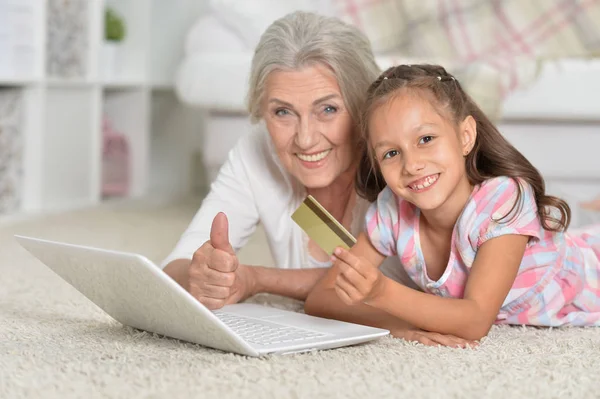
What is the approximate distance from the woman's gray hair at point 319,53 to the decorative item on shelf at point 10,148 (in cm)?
138

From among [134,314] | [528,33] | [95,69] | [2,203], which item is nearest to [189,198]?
[95,69]

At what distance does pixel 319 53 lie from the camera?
1.46 meters

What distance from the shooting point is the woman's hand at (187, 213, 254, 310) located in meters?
1.25

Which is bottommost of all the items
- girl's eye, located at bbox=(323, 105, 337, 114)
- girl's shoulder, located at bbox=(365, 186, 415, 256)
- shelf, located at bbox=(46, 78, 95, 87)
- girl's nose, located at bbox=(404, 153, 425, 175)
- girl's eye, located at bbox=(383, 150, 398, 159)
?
girl's shoulder, located at bbox=(365, 186, 415, 256)

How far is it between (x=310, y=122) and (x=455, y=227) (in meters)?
0.30

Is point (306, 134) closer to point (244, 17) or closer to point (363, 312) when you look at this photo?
point (363, 312)

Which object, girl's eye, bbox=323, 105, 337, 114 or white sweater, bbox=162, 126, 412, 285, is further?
white sweater, bbox=162, 126, 412, 285

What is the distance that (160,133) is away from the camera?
3.88m

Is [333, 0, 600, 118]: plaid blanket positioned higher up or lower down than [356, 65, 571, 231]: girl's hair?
higher up

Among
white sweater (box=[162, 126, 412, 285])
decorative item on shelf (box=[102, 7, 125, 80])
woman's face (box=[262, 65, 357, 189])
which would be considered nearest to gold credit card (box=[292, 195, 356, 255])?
woman's face (box=[262, 65, 357, 189])

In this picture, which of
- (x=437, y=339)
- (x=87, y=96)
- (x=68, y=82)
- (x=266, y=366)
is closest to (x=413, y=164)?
(x=437, y=339)

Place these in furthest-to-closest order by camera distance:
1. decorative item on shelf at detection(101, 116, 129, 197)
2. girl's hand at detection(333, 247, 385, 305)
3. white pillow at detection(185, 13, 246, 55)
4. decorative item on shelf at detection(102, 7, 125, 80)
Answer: decorative item on shelf at detection(101, 116, 129, 197)
decorative item on shelf at detection(102, 7, 125, 80)
white pillow at detection(185, 13, 246, 55)
girl's hand at detection(333, 247, 385, 305)

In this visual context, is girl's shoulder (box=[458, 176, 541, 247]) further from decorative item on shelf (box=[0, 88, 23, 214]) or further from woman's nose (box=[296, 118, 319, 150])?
decorative item on shelf (box=[0, 88, 23, 214])

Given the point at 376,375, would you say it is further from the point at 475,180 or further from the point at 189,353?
the point at 475,180
